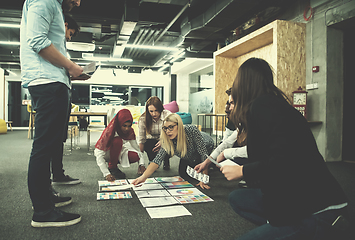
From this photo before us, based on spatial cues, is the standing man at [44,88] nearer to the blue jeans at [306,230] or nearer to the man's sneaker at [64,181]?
the man's sneaker at [64,181]

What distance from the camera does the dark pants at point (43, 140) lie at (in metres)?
1.37

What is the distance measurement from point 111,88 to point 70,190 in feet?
35.8

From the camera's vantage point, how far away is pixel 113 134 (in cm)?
262

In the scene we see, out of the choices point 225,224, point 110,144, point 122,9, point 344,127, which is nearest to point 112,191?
point 110,144

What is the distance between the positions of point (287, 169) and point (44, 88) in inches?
49.3

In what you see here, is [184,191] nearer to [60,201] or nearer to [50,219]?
[60,201]

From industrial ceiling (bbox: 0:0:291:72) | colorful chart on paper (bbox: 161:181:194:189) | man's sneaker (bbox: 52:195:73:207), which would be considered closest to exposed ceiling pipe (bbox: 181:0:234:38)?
industrial ceiling (bbox: 0:0:291:72)

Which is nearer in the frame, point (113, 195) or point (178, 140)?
point (113, 195)

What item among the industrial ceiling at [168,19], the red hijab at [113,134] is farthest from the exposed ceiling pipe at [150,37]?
the red hijab at [113,134]

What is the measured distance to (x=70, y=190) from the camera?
2201mm

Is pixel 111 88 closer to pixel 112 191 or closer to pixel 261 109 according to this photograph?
pixel 112 191

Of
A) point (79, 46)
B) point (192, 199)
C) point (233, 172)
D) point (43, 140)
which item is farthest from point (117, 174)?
point (79, 46)

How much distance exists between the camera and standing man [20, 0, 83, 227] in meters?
1.34

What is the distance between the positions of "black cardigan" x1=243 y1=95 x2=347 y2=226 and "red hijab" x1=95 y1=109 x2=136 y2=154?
1941 mm
